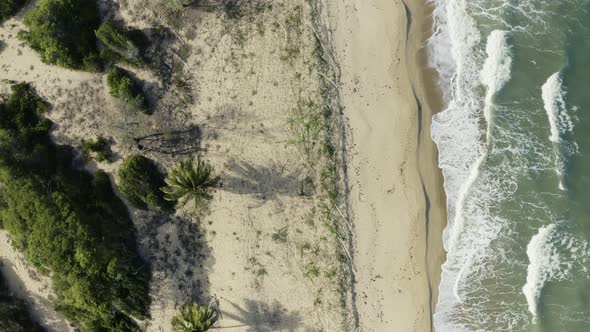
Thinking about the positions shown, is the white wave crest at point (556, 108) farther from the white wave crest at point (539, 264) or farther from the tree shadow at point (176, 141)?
the tree shadow at point (176, 141)

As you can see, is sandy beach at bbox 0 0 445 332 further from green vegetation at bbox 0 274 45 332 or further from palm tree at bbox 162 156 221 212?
green vegetation at bbox 0 274 45 332

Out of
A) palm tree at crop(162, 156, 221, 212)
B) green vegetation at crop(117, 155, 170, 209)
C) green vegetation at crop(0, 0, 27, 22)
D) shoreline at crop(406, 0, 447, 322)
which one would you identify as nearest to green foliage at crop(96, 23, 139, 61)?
Result: green vegetation at crop(0, 0, 27, 22)

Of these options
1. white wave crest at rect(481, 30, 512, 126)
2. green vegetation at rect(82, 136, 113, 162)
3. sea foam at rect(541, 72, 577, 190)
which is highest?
white wave crest at rect(481, 30, 512, 126)

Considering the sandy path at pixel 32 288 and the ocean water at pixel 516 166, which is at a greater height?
the ocean water at pixel 516 166

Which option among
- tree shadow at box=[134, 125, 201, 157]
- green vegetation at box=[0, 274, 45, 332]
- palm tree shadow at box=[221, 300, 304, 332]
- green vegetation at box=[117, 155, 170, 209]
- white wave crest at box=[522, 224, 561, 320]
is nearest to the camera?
white wave crest at box=[522, 224, 561, 320]

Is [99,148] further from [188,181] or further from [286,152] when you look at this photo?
[286,152]

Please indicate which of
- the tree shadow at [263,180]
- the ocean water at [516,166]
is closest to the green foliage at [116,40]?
the tree shadow at [263,180]
